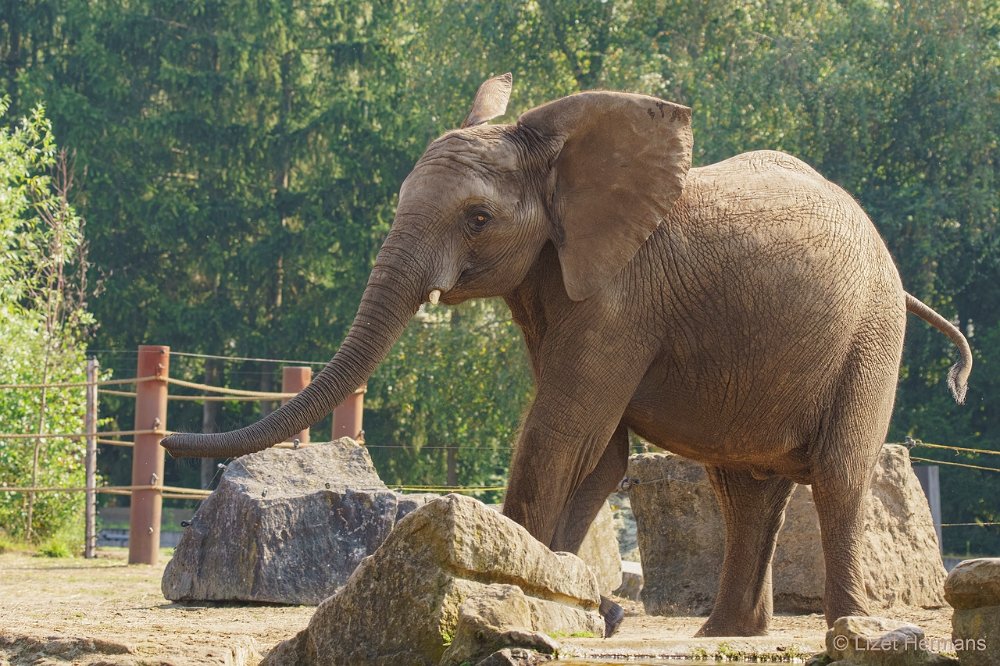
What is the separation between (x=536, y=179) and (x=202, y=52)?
3096 cm

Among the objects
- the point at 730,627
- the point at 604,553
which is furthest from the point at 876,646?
the point at 604,553

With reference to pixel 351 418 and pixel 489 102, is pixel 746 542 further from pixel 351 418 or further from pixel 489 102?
pixel 351 418

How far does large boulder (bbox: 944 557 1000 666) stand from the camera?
431cm

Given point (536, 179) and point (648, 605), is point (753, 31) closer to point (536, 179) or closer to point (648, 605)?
point (648, 605)

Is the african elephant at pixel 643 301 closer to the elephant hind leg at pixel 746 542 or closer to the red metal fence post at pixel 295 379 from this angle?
the elephant hind leg at pixel 746 542

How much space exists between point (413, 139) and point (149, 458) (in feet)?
63.0

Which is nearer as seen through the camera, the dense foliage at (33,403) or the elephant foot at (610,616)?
the elephant foot at (610,616)

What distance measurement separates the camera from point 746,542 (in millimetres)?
7523

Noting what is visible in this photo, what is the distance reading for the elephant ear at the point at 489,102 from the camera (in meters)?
7.12

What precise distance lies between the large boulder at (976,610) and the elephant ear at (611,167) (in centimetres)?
229

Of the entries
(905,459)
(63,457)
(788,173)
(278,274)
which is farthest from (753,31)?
(788,173)

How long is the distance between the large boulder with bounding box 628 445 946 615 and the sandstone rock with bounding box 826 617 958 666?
17.5ft

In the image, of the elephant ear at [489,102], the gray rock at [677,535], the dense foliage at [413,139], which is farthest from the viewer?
the dense foliage at [413,139]

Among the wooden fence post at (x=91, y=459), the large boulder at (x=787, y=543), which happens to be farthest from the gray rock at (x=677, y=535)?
the wooden fence post at (x=91, y=459)
